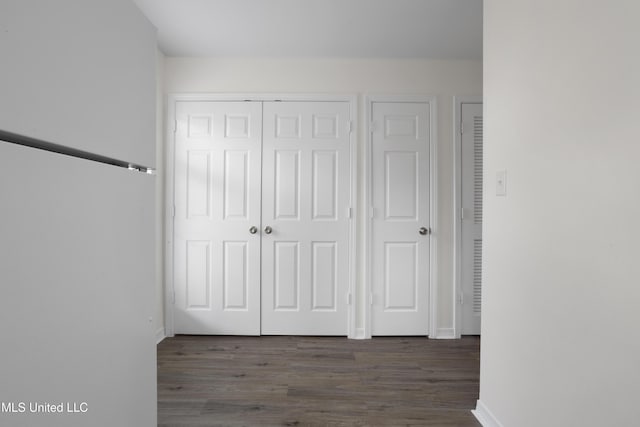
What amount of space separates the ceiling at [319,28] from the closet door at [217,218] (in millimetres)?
524

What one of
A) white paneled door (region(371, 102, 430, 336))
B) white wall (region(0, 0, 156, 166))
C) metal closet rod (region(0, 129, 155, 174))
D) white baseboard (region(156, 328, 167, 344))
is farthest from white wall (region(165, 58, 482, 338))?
metal closet rod (region(0, 129, 155, 174))

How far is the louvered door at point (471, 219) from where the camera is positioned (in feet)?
10.2

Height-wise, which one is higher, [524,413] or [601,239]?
[601,239]

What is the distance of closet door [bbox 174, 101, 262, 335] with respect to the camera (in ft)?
10.0

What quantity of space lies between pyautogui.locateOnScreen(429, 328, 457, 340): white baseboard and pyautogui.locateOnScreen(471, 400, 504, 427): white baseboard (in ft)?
3.88

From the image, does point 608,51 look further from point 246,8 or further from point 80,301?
point 246,8

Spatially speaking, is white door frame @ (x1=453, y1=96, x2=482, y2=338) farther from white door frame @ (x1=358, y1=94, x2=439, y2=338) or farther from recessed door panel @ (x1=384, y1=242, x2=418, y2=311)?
recessed door panel @ (x1=384, y1=242, x2=418, y2=311)

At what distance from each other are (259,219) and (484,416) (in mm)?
2146

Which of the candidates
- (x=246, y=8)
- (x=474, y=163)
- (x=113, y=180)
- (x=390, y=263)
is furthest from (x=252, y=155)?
(x=113, y=180)

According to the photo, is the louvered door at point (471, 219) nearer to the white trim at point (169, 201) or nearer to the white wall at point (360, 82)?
the white wall at point (360, 82)

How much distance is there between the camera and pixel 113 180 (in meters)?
0.82

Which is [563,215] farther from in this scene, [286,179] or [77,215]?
[286,179]

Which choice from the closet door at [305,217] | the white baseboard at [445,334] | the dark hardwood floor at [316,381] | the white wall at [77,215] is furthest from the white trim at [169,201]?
the white baseboard at [445,334]

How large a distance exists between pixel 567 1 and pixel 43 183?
163 cm
